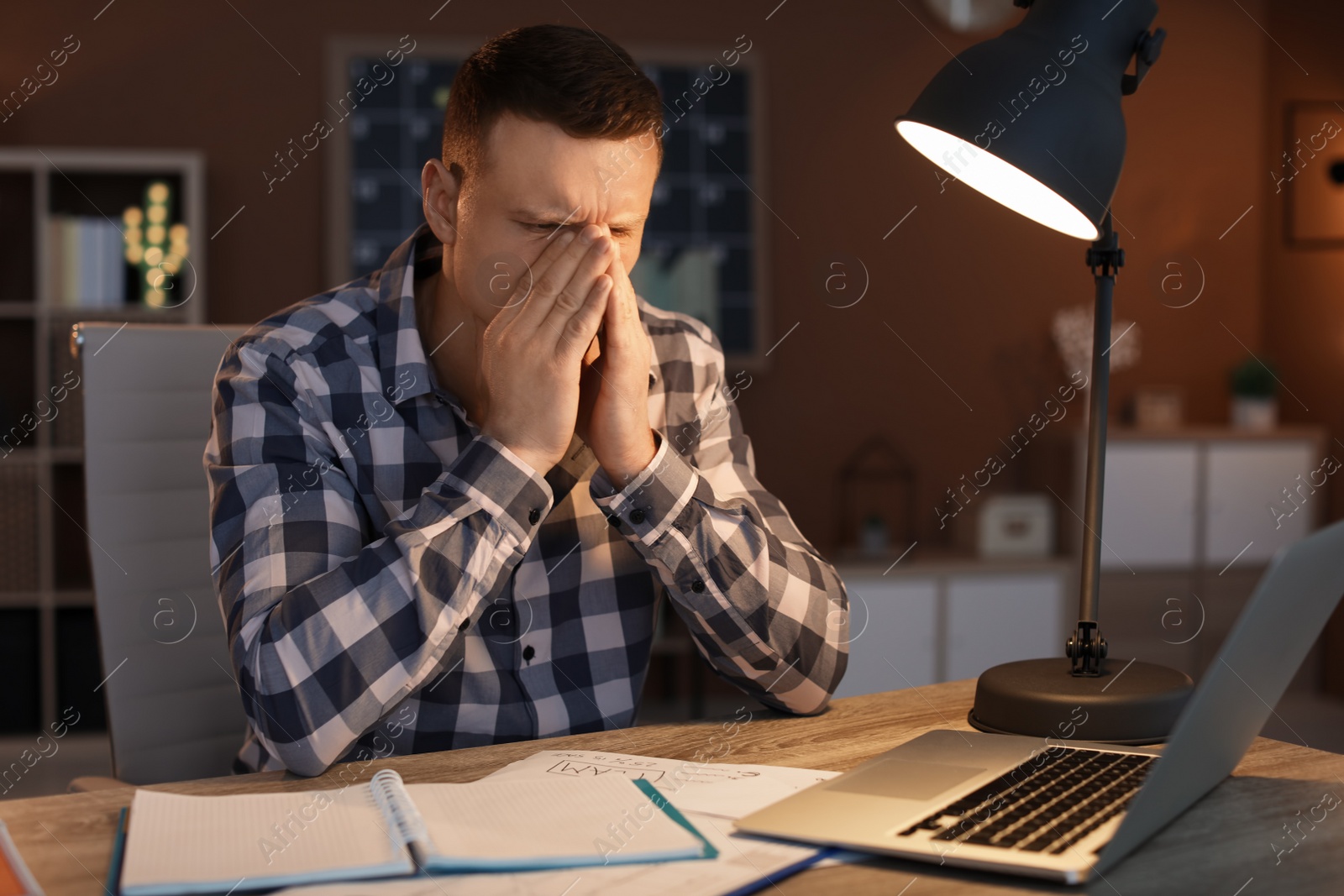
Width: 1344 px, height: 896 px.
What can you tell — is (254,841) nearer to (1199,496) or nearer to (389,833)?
(389,833)

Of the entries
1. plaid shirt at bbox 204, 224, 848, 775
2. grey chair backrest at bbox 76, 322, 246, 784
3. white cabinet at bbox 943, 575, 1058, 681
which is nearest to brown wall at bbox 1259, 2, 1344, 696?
white cabinet at bbox 943, 575, 1058, 681

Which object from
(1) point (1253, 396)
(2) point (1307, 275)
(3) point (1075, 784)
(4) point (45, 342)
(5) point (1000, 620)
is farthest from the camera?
(2) point (1307, 275)

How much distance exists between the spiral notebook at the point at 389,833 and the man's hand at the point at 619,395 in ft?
1.21

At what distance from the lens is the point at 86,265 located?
335 cm

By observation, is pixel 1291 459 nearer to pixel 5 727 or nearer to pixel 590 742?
pixel 590 742

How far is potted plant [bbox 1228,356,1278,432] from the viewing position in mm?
3896

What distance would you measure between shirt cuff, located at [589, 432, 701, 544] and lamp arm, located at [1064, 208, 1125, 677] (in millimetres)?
366

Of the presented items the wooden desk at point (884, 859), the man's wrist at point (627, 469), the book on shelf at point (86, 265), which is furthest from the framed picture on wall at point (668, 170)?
the wooden desk at point (884, 859)

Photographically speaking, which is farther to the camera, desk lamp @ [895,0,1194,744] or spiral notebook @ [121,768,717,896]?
desk lamp @ [895,0,1194,744]

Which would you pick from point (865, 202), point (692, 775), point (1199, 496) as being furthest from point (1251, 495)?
point (692, 775)

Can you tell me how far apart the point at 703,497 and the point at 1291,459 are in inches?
128

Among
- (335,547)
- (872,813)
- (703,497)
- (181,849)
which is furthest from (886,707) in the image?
(181,849)

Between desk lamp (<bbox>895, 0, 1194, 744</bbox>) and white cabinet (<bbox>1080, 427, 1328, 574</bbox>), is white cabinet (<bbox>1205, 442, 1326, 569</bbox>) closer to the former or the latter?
white cabinet (<bbox>1080, 427, 1328, 574</bbox>)

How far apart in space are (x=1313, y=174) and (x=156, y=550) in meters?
3.97
